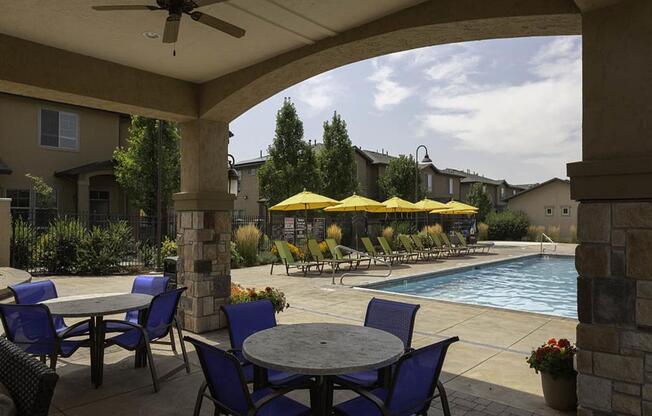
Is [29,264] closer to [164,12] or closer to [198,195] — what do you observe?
[198,195]

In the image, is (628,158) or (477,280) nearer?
(628,158)

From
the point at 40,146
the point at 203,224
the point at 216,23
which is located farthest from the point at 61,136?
the point at 216,23

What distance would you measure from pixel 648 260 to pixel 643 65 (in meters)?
1.32

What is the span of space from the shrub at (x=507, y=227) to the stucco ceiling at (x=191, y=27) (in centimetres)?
2955

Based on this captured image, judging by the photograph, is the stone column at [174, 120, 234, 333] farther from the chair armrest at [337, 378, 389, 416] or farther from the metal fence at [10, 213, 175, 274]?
the metal fence at [10, 213, 175, 274]

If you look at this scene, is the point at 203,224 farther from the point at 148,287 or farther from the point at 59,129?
the point at 59,129

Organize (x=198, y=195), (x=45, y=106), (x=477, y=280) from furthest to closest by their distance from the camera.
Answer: (x=45, y=106) → (x=477, y=280) → (x=198, y=195)

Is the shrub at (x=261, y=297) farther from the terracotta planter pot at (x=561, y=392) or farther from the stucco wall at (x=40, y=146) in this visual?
the stucco wall at (x=40, y=146)

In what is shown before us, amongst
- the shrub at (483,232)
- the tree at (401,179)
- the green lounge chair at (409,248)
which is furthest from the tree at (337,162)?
the shrub at (483,232)

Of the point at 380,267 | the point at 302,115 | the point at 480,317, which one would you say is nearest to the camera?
the point at 480,317

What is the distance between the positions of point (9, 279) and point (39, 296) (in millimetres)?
3782

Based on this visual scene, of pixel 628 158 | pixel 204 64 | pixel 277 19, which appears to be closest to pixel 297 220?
pixel 204 64

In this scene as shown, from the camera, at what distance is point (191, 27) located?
4574 mm

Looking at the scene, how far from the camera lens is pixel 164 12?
4.21 metres
